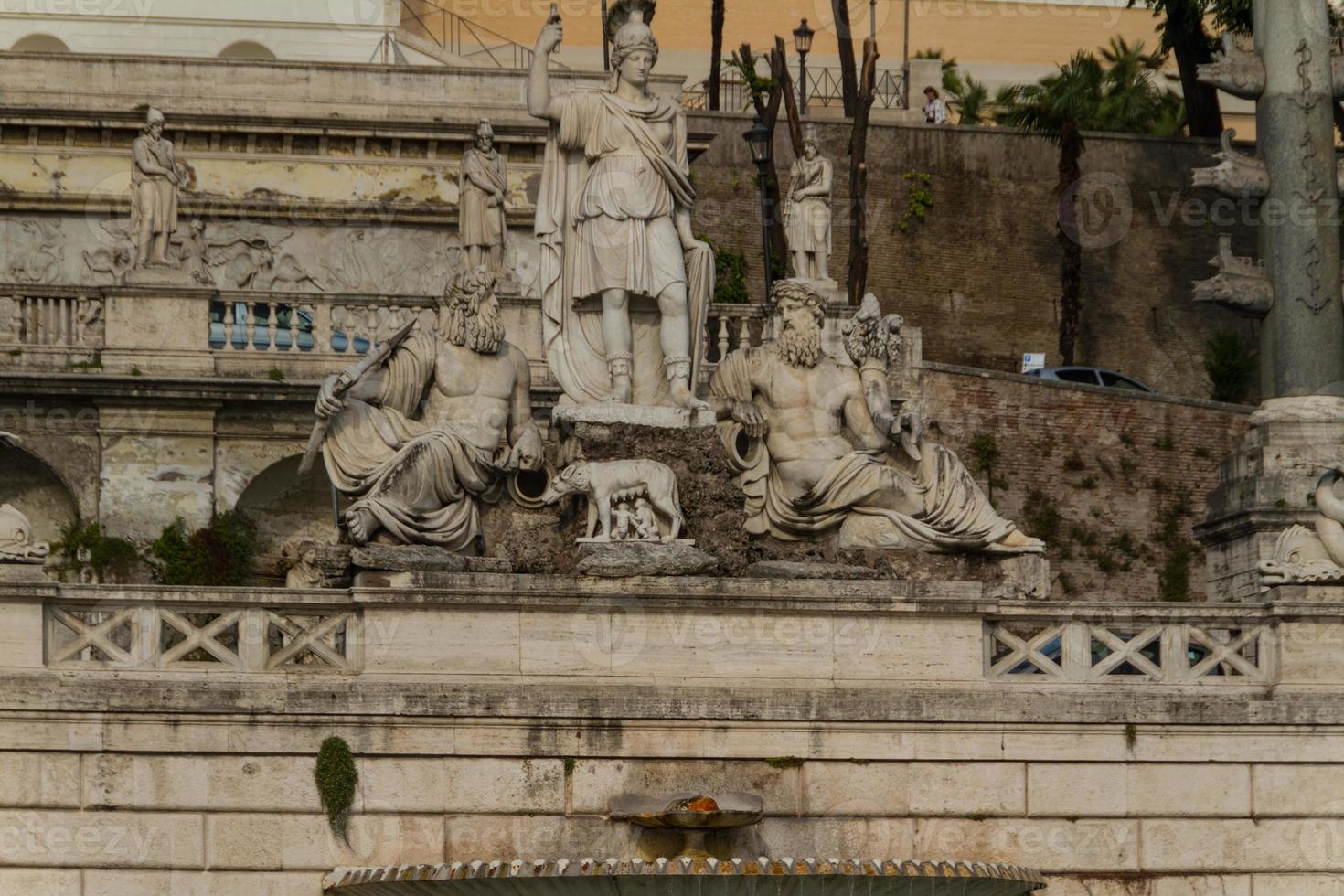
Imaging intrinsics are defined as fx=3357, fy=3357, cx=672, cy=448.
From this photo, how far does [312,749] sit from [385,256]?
16841 millimetres

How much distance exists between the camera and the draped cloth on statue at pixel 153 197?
110 ft

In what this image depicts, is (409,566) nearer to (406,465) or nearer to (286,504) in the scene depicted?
(406,465)

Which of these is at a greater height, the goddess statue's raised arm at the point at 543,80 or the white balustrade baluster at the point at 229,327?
the goddess statue's raised arm at the point at 543,80

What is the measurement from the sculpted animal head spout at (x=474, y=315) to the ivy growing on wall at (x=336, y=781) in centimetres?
349

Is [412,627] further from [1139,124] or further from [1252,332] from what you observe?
[1139,124]

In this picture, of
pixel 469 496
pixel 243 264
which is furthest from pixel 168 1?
pixel 469 496

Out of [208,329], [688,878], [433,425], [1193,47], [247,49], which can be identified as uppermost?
[1193,47]

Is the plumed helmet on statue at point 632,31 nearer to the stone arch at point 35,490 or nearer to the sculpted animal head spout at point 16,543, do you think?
the sculpted animal head spout at point 16,543

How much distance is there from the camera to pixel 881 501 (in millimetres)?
24141

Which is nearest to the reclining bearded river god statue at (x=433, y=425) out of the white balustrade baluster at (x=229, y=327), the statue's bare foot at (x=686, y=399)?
the statue's bare foot at (x=686, y=399)

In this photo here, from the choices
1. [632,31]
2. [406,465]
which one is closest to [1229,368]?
[632,31]

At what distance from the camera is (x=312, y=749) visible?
2231 centimetres

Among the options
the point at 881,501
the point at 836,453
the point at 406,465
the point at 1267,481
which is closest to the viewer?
the point at 406,465

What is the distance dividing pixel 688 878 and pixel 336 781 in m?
2.58
